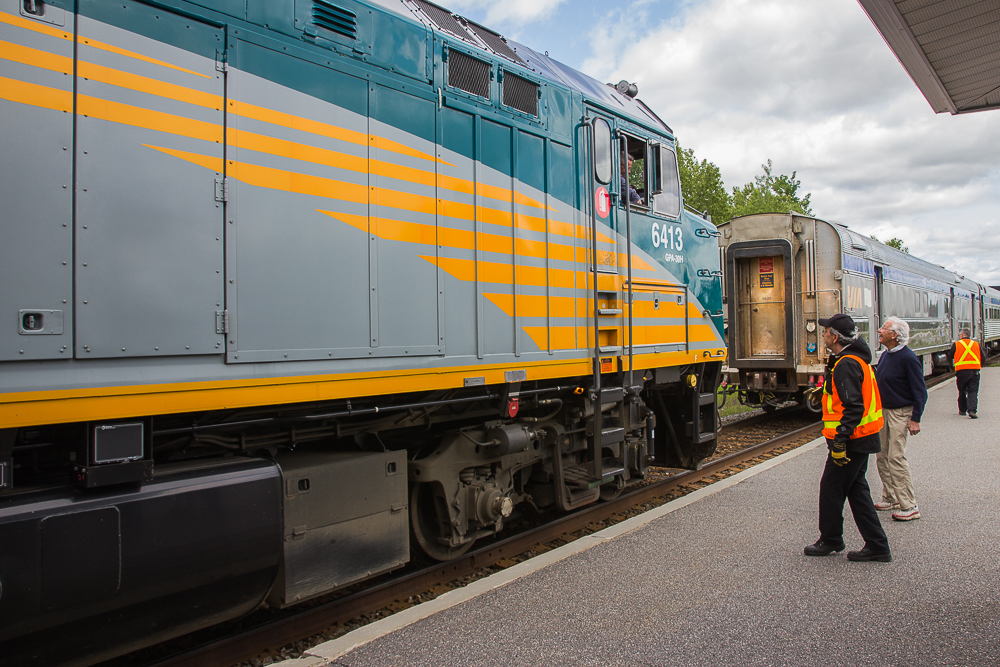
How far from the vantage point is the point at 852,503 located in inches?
193

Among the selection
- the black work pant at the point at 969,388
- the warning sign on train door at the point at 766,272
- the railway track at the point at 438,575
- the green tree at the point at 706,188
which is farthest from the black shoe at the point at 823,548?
the green tree at the point at 706,188

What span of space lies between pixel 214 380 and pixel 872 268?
47.1ft

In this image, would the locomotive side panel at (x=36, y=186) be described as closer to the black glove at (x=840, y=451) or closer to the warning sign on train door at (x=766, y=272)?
the black glove at (x=840, y=451)

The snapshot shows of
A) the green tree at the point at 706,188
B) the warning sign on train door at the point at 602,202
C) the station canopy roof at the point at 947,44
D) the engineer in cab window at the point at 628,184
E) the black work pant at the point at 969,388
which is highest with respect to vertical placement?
the green tree at the point at 706,188

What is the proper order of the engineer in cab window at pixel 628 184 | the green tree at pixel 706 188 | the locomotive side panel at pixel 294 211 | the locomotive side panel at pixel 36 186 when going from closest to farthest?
the locomotive side panel at pixel 36 186
the locomotive side panel at pixel 294 211
the engineer in cab window at pixel 628 184
the green tree at pixel 706 188

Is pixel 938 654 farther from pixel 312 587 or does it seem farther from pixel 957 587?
pixel 312 587

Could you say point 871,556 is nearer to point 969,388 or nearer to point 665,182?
point 665,182

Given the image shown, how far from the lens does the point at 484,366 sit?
459 centimetres

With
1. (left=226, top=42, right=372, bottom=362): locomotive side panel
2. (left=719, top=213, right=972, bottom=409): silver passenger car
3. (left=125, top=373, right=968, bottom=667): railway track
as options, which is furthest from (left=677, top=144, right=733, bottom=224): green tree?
(left=226, top=42, right=372, bottom=362): locomotive side panel

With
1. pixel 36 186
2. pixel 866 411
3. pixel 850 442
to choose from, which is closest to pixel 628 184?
pixel 866 411

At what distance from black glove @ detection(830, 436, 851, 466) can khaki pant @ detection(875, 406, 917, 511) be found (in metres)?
1.35

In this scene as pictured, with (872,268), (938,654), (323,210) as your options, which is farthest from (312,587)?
(872,268)

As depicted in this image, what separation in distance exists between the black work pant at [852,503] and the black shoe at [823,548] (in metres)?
0.03

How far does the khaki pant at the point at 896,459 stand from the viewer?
19.2 feet
